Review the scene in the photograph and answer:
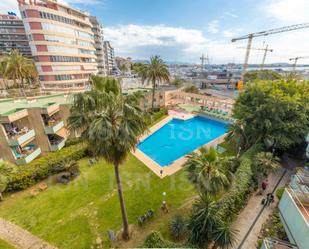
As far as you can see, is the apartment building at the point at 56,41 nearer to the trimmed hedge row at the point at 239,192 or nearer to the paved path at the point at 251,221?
the trimmed hedge row at the point at 239,192

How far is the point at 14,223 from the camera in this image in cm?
1228

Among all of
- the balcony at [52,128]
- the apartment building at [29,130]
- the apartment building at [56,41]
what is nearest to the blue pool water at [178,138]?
the balcony at [52,128]

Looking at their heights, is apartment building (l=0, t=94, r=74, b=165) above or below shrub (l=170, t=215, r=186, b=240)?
above

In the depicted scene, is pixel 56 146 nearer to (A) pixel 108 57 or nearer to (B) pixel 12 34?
(B) pixel 12 34

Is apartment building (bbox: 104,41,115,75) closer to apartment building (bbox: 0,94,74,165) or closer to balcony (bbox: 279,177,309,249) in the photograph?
apartment building (bbox: 0,94,74,165)

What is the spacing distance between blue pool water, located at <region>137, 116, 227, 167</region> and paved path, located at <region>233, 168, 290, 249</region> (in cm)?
1011

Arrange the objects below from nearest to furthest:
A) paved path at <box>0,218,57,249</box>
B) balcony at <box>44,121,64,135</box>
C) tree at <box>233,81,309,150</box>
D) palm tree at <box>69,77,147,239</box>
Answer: palm tree at <box>69,77,147,239</box> < paved path at <box>0,218,57,249</box> < tree at <box>233,81,309,150</box> < balcony at <box>44,121,64,135</box>

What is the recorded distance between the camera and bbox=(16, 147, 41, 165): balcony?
16873mm

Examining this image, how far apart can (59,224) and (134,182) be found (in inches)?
270

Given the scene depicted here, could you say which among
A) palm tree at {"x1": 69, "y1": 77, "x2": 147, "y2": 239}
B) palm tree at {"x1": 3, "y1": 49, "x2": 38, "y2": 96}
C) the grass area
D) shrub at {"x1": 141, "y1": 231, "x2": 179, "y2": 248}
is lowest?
the grass area

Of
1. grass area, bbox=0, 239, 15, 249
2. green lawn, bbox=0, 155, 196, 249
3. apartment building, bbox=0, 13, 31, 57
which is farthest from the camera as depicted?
apartment building, bbox=0, 13, 31, 57

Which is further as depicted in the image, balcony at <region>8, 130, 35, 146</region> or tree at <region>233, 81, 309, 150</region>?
balcony at <region>8, 130, 35, 146</region>

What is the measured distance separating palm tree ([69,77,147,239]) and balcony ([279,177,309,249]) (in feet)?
28.8

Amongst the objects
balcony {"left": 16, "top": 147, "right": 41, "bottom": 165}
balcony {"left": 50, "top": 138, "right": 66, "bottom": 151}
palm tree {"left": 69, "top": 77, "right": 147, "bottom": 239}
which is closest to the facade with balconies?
palm tree {"left": 69, "top": 77, "right": 147, "bottom": 239}
